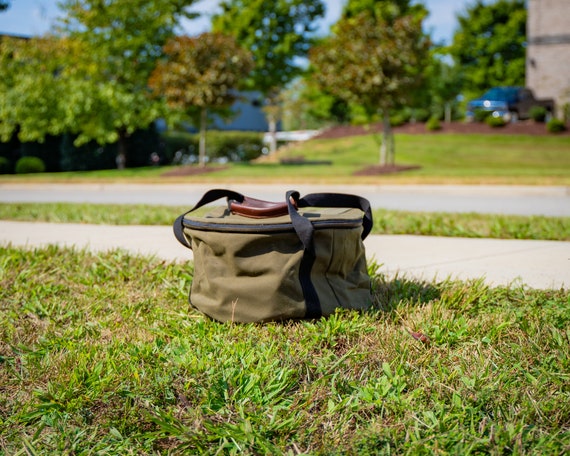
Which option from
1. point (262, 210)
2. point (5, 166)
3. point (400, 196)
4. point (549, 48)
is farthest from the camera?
point (549, 48)

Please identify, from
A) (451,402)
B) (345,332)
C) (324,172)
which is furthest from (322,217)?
(324,172)

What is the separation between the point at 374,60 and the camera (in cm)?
1557

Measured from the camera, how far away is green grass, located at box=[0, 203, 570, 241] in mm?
5536

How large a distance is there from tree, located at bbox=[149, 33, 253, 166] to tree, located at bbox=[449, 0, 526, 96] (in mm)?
20143

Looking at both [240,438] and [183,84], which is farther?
[183,84]

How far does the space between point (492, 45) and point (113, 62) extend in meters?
22.4

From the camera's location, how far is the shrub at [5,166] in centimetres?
2137

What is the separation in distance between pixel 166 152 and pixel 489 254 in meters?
21.9

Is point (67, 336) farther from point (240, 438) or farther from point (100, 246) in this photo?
point (100, 246)

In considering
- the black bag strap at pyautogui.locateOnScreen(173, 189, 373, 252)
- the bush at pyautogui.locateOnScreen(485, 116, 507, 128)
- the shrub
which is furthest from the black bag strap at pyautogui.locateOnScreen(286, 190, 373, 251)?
the bush at pyautogui.locateOnScreen(485, 116, 507, 128)

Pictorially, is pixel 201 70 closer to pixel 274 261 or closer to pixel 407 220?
pixel 407 220

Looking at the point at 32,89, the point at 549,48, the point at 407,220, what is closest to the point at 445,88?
the point at 549,48

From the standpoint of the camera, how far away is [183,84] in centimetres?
1827

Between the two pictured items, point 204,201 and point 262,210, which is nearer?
point 262,210
